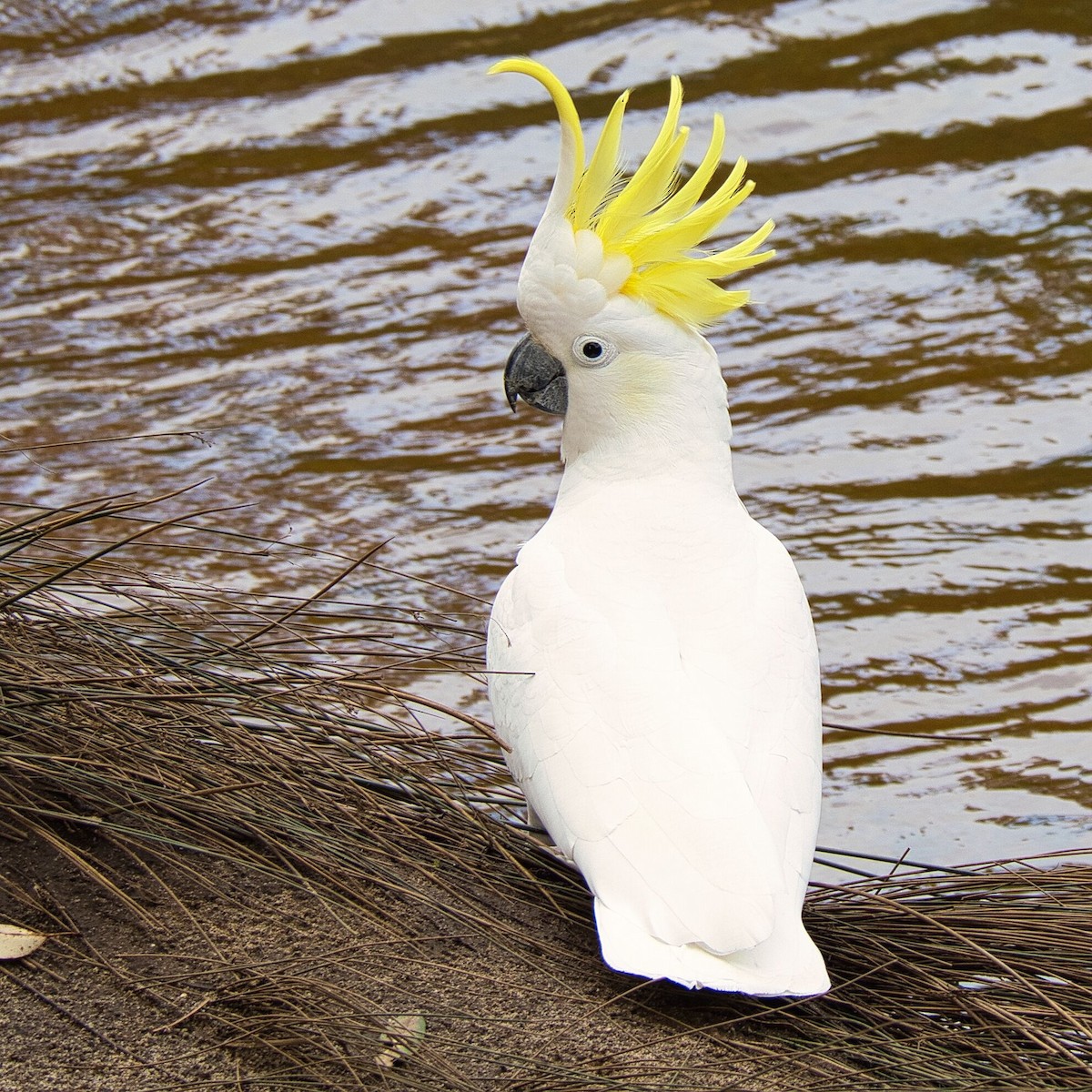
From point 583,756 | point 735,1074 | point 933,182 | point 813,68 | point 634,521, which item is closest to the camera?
point 735,1074

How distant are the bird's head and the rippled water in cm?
80

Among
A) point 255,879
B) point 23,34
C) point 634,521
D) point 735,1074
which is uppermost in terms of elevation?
point 23,34

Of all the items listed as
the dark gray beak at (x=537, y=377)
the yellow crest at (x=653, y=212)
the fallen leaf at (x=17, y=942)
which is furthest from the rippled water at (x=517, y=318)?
the fallen leaf at (x=17, y=942)

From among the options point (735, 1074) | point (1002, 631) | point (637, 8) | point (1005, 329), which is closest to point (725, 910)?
point (735, 1074)

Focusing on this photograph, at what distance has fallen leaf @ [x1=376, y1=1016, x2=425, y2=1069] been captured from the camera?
1.61m

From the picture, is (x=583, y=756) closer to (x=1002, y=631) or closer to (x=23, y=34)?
(x=1002, y=631)

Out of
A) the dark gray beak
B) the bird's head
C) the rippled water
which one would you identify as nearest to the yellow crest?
the bird's head

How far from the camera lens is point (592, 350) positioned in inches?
88.7

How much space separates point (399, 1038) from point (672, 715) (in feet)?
1.69

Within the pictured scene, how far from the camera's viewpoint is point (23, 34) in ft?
20.2

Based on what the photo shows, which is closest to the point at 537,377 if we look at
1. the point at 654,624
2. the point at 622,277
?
the point at 622,277

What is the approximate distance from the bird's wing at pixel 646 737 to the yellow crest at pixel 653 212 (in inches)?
15.2

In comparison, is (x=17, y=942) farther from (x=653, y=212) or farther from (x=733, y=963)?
(x=653, y=212)

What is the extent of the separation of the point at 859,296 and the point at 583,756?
117 inches
